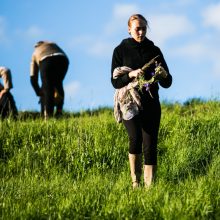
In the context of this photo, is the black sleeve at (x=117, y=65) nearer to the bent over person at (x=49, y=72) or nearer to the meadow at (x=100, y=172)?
the meadow at (x=100, y=172)

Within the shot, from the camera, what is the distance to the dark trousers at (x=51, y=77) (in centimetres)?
1110

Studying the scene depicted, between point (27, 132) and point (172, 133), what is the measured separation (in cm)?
217

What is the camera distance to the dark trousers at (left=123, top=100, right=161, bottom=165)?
240 inches

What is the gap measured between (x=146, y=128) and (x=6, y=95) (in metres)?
5.69

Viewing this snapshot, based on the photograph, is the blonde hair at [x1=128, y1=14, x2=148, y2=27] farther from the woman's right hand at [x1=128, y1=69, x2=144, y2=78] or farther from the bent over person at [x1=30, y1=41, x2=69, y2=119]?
the bent over person at [x1=30, y1=41, x2=69, y2=119]

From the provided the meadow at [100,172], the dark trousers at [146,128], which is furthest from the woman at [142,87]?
the meadow at [100,172]

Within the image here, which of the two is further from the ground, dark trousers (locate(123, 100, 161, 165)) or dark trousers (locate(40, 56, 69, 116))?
dark trousers (locate(40, 56, 69, 116))

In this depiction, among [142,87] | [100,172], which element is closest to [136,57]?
[142,87]

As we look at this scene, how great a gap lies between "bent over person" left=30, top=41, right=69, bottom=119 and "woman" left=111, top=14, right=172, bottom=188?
16.6ft

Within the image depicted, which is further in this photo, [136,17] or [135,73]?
[136,17]

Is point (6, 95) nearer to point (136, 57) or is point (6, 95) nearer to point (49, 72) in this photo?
point (49, 72)

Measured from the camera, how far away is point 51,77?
1115cm

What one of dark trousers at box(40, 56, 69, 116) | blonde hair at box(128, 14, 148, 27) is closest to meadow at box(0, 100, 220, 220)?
blonde hair at box(128, 14, 148, 27)

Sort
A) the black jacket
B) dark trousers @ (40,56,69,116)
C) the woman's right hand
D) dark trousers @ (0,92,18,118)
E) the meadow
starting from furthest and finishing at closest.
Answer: dark trousers @ (0,92,18,118) < dark trousers @ (40,56,69,116) < the black jacket < the woman's right hand < the meadow
